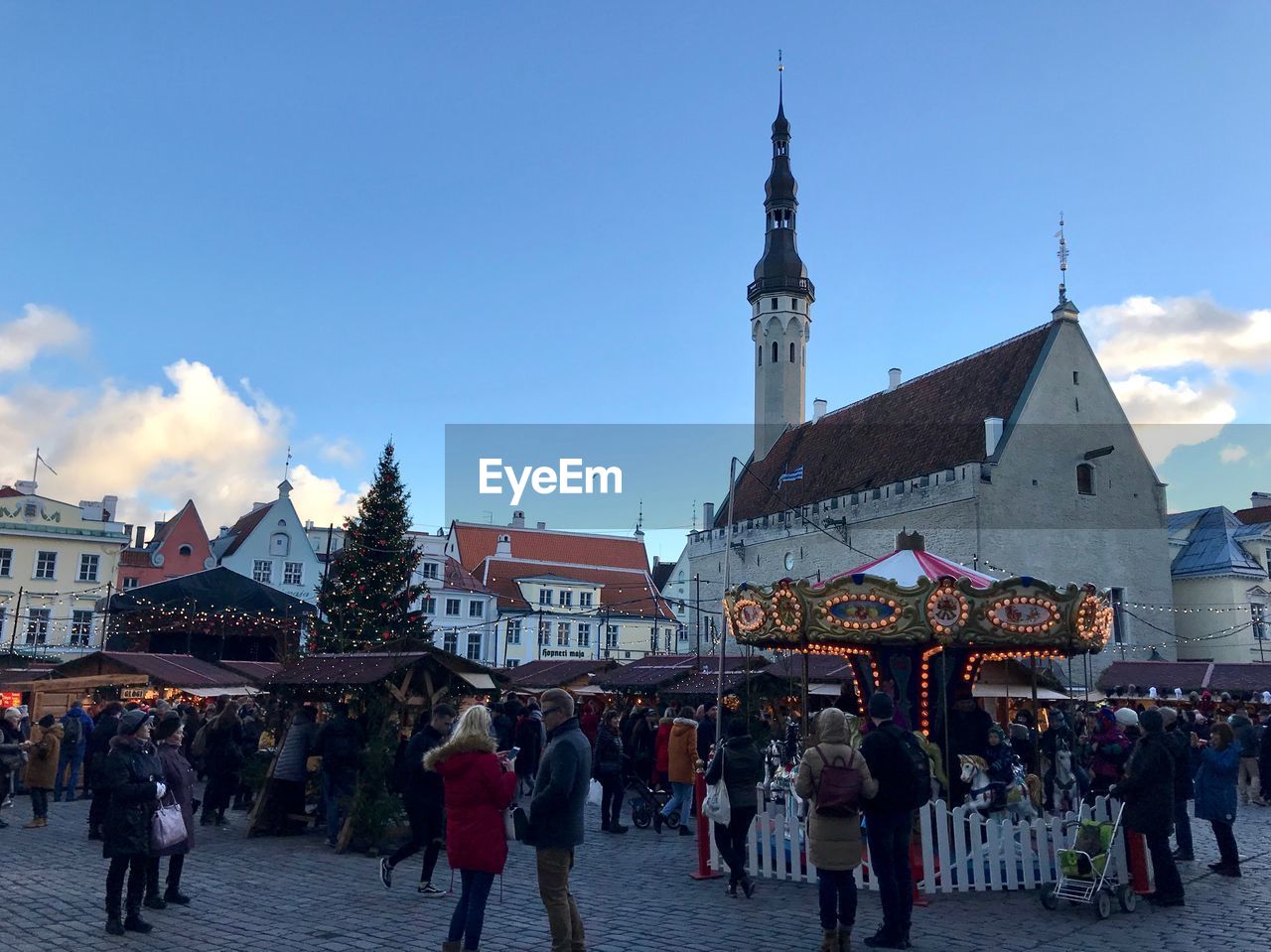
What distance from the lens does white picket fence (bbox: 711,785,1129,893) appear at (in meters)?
9.88

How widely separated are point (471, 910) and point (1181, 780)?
26.3ft

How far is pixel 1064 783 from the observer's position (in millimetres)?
15781

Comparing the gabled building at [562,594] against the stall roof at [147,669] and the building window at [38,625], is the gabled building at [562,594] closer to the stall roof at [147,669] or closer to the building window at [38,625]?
the building window at [38,625]

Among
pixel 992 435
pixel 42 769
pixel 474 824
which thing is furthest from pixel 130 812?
pixel 992 435

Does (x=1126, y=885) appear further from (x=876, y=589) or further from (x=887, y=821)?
(x=876, y=589)

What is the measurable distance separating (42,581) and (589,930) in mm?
44014

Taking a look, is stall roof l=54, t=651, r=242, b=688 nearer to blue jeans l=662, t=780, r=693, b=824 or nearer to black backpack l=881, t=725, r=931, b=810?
blue jeans l=662, t=780, r=693, b=824

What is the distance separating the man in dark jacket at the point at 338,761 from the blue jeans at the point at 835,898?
6.09 m

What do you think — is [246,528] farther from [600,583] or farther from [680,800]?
[680,800]

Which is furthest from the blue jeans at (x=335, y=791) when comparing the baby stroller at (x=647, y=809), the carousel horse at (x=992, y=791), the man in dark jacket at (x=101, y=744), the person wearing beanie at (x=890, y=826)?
the carousel horse at (x=992, y=791)

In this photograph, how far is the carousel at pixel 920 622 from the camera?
13734 mm

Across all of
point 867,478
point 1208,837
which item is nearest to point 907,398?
point 867,478

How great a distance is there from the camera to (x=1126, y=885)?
921 cm

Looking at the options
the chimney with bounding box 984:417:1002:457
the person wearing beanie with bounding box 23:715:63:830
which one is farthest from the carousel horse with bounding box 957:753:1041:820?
the chimney with bounding box 984:417:1002:457
